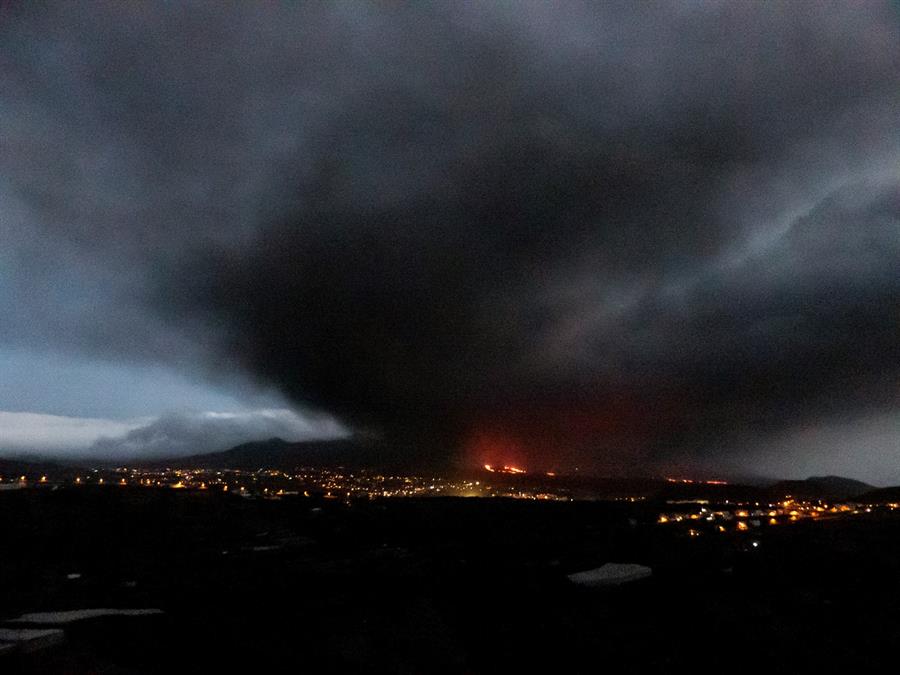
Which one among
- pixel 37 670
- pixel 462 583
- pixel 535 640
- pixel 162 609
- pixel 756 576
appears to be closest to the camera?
pixel 37 670

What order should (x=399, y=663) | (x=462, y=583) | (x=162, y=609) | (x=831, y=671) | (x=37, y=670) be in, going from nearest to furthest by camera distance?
1. (x=37, y=670)
2. (x=399, y=663)
3. (x=831, y=671)
4. (x=162, y=609)
5. (x=462, y=583)

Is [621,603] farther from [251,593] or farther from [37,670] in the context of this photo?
[37,670]

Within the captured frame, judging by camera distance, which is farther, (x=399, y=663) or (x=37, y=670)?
(x=399, y=663)

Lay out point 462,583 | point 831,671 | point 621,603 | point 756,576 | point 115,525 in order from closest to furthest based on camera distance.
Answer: point 831,671, point 621,603, point 462,583, point 756,576, point 115,525

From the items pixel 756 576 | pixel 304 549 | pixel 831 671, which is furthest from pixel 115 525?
pixel 831 671

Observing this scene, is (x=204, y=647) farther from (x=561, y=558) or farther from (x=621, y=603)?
(x=561, y=558)

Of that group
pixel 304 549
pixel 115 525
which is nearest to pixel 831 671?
pixel 304 549
